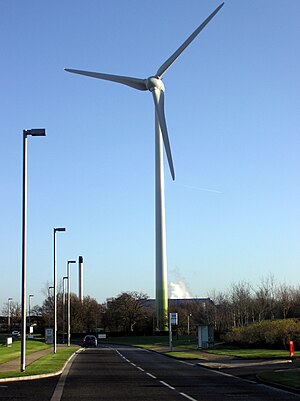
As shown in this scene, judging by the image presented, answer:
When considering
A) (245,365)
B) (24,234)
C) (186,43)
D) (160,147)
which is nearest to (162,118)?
(186,43)

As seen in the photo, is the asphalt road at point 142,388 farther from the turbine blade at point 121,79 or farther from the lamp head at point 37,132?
the turbine blade at point 121,79

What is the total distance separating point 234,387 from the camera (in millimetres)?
22078

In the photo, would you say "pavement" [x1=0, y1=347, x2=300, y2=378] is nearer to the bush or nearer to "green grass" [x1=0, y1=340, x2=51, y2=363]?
"green grass" [x1=0, y1=340, x2=51, y2=363]

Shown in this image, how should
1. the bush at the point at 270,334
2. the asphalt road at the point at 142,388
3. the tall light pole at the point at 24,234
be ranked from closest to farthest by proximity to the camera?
the asphalt road at the point at 142,388 → the tall light pole at the point at 24,234 → the bush at the point at 270,334

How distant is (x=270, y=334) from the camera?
48.8 metres

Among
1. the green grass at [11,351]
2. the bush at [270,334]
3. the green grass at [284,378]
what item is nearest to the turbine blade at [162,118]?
the bush at [270,334]

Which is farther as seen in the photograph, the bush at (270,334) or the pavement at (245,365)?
the bush at (270,334)

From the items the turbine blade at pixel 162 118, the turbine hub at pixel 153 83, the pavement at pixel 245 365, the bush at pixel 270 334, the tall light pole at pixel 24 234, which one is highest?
the turbine hub at pixel 153 83

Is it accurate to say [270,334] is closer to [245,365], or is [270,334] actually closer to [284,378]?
[245,365]

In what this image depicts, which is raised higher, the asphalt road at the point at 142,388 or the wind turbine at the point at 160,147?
the wind turbine at the point at 160,147

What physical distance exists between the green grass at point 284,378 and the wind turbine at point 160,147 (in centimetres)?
3449

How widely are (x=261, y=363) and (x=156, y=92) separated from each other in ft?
143

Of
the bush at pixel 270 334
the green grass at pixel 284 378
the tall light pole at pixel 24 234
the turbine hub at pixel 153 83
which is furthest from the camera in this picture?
the turbine hub at pixel 153 83

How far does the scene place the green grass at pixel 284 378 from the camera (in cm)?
2194
